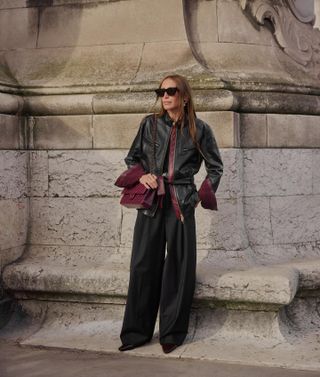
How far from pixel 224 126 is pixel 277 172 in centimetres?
67

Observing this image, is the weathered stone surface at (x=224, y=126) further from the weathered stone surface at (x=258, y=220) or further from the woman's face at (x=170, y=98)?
the woman's face at (x=170, y=98)

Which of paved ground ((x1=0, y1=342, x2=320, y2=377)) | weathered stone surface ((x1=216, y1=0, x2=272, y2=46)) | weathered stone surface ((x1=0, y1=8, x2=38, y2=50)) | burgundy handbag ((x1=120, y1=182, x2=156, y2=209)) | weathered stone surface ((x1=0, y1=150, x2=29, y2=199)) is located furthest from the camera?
weathered stone surface ((x1=0, y1=8, x2=38, y2=50))

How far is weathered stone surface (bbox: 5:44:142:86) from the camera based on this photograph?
5785 millimetres

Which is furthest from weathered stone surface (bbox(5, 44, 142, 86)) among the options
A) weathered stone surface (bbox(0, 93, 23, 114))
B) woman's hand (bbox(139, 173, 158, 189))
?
woman's hand (bbox(139, 173, 158, 189))

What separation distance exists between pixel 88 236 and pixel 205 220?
3.17 ft

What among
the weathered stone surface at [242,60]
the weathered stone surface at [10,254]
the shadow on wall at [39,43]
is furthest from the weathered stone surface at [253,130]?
the weathered stone surface at [10,254]

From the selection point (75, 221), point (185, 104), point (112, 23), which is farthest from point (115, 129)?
point (185, 104)

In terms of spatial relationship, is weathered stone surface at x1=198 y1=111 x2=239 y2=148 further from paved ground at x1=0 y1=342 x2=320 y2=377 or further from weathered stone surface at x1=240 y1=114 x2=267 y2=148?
paved ground at x1=0 y1=342 x2=320 y2=377

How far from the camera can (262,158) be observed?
18.6 ft

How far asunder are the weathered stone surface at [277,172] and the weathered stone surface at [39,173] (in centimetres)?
161

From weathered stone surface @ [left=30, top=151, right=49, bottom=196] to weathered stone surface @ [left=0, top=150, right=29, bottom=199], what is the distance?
50 mm

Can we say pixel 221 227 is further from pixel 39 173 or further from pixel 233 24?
pixel 233 24

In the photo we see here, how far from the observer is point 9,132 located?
566 centimetres

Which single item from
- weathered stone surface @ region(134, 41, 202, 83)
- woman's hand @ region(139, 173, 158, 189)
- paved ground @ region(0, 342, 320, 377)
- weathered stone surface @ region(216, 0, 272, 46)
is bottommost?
paved ground @ region(0, 342, 320, 377)
